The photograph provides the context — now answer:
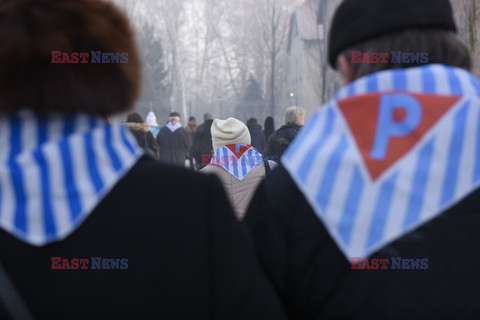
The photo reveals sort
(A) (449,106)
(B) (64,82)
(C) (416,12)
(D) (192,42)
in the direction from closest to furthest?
(B) (64,82) < (A) (449,106) < (C) (416,12) < (D) (192,42)

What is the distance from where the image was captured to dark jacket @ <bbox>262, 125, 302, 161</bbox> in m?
6.22

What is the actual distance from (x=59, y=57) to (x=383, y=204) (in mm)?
872

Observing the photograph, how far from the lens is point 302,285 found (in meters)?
1.51

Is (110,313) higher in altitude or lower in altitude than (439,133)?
lower

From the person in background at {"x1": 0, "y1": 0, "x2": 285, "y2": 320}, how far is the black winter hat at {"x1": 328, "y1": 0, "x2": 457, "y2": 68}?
0.61 metres

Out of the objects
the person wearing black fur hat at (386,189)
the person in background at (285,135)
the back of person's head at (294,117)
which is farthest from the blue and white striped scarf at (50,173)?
the back of person's head at (294,117)

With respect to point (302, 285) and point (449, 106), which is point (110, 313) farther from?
point (449, 106)

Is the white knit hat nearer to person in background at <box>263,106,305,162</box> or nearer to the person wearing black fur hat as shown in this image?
person in background at <box>263,106,305,162</box>

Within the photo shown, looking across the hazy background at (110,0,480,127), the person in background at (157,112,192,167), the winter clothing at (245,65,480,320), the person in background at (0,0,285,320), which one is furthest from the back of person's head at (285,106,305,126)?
the hazy background at (110,0,480,127)

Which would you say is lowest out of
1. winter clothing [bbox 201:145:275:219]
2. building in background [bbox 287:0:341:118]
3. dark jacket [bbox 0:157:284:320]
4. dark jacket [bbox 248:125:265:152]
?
dark jacket [bbox 248:125:265:152]

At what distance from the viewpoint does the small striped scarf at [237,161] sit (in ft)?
14.9

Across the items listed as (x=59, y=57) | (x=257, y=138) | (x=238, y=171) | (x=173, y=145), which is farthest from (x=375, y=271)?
(x=257, y=138)

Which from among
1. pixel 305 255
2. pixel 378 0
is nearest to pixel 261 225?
pixel 305 255

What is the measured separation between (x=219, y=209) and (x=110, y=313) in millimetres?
369
